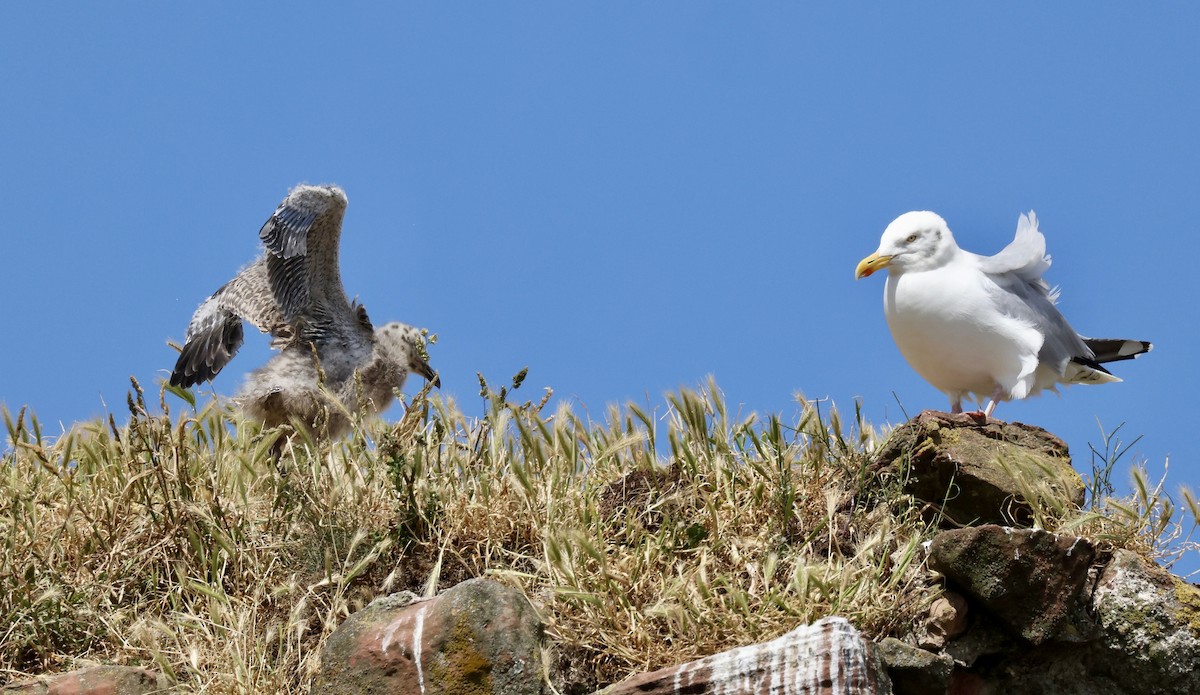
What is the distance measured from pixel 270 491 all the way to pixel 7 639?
141 cm

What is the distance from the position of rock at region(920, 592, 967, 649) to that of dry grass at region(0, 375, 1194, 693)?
0.23 ft

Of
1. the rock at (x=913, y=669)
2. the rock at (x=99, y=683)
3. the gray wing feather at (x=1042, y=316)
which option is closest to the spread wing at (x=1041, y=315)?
the gray wing feather at (x=1042, y=316)

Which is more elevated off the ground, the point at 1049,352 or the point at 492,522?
the point at 1049,352

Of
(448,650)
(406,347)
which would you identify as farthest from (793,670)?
(406,347)

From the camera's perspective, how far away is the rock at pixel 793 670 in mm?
5109

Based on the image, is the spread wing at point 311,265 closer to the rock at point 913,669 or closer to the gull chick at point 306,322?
the gull chick at point 306,322

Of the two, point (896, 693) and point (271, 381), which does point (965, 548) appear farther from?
point (271, 381)

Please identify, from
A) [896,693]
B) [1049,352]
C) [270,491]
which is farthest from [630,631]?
[1049,352]

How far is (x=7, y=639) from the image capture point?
642 cm

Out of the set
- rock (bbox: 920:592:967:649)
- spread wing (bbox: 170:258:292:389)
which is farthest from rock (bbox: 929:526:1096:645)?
spread wing (bbox: 170:258:292:389)

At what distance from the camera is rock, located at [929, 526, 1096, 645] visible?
5.67m

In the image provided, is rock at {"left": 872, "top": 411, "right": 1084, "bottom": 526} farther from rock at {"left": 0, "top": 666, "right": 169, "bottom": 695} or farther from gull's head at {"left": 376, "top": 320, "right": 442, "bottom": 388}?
gull's head at {"left": 376, "top": 320, "right": 442, "bottom": 388}

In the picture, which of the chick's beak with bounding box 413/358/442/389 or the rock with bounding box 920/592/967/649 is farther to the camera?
the chick's beak with bounding box 413/358/442/389

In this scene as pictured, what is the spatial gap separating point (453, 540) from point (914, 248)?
10.9 ft
